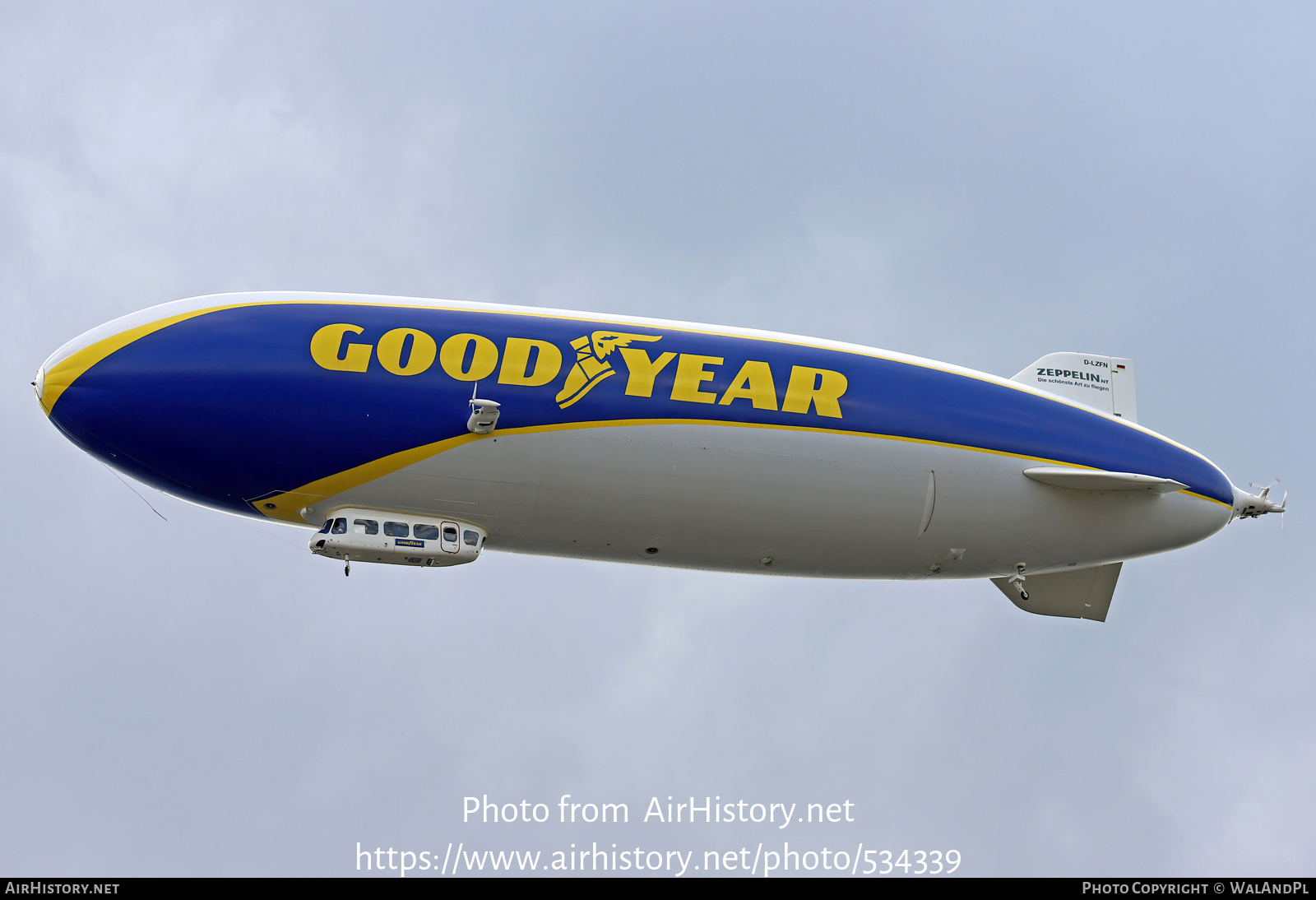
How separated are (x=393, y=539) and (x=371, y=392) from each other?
2.89 m

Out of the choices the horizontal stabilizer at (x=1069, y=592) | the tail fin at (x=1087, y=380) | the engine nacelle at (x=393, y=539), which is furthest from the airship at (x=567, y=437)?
the horizontal stabilizer at (x=1069, y=592)

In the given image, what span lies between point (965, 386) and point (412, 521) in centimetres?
1218

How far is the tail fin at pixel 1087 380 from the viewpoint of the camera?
2917 cm

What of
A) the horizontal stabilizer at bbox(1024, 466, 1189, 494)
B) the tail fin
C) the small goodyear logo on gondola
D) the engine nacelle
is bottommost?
the engine nacelle

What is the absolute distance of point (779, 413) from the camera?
79.8 feet

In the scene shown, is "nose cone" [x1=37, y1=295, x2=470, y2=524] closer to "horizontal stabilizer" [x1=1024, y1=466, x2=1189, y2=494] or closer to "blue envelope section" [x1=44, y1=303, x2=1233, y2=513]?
"blue envelope section" [x1=44, y1=303, x2=1233, y2=513]

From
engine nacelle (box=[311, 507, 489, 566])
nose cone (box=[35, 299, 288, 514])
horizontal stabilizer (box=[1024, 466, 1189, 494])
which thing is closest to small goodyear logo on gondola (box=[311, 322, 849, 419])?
nose cone (box=[35, 299, 288, 514])

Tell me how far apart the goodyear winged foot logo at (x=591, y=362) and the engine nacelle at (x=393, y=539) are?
133 inches

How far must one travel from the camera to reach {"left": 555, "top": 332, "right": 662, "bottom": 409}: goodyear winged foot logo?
76.9ft

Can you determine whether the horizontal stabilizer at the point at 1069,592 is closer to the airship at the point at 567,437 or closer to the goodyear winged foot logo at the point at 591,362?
the airship at the point at 567,437

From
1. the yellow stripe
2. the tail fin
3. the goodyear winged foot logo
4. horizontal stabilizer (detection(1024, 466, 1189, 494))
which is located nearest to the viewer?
the yellow stripe

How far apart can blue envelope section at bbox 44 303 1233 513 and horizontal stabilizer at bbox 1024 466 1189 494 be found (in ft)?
5.94

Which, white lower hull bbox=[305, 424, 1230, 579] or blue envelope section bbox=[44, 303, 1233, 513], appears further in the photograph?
white lower hull bbox=[305, 424, 1230, 579]

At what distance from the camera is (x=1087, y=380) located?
1156 inches
